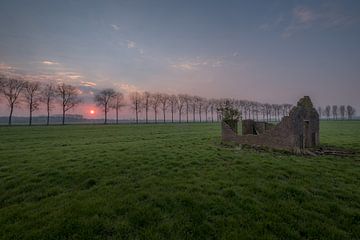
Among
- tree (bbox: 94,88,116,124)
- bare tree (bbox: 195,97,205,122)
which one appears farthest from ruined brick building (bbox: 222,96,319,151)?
bare tree (bbox: 195,97,205,122)

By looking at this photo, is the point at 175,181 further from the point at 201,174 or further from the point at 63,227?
the point at 63,227

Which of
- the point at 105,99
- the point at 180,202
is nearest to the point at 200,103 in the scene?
the point at 105,99

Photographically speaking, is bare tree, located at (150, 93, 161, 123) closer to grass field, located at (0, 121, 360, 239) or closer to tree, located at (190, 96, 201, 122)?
tree, located at (190, 96, 201, 122)

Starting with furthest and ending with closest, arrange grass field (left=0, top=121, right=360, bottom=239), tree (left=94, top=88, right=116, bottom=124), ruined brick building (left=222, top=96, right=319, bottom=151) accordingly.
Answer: tree (left=94, top=88, right=116, bottom=124), ruined brick building (left=222, top=96, right=319, bottom=151), grass field (left=0, top=121, right=360, bottom=239)

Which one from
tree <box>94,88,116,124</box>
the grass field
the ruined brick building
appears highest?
tree <box>94,88,116,124</box>

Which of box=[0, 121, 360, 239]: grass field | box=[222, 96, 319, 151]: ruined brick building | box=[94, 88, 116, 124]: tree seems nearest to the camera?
box=[0, 121, 360, 239]: grass field

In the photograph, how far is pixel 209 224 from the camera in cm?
463

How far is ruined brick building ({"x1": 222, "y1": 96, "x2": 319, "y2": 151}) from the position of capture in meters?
15.0

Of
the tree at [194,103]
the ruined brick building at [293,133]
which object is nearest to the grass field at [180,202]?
the ruined brick building at [293,133]

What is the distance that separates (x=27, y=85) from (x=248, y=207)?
245 ft

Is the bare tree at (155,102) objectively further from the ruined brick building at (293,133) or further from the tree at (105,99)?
the ruined brick building at (293,133)

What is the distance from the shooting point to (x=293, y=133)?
14.8 m

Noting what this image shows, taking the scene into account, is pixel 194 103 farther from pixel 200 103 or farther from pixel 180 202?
pixel 180 202

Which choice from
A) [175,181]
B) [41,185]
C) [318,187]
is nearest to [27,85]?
[41,185]
